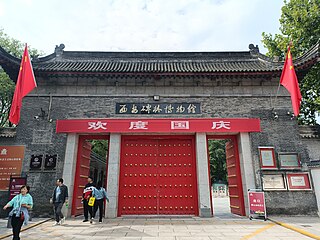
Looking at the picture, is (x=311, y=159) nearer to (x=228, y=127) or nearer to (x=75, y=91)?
(x=228, y=127)

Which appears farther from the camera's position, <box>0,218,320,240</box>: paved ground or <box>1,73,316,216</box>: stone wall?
<box>1,73,316,216</box>: stone wall

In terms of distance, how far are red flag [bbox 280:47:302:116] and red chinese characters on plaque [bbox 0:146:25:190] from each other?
9.86 metres

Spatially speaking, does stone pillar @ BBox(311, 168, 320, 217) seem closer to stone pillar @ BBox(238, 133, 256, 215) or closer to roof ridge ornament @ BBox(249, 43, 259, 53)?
stone pillar @ BBox(238, 133, 256, 215)

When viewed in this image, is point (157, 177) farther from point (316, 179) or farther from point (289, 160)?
point (316, 179)

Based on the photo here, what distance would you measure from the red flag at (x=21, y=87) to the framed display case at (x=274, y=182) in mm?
8824

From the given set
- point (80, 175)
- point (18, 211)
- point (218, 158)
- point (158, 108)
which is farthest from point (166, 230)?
point (218, 158)

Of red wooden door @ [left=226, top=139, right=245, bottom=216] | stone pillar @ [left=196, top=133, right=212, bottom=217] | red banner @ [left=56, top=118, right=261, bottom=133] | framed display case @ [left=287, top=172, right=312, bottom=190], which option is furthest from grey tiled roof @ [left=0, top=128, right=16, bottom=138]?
framed display case @ [left=287, top=172, right=312, bottom=190]

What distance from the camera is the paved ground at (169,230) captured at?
514 cm

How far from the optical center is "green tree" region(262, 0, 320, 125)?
1173 cm

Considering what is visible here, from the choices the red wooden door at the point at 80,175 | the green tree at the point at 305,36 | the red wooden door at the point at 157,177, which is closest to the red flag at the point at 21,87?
the red wooden door at the point at 80,175

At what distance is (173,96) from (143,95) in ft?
4.05

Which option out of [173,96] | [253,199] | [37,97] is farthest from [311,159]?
[37,97]

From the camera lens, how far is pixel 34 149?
8.40 meters

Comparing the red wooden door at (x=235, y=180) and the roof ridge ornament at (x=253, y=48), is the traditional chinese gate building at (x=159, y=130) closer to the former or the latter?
the red wooden door at (x=235, y=180)
